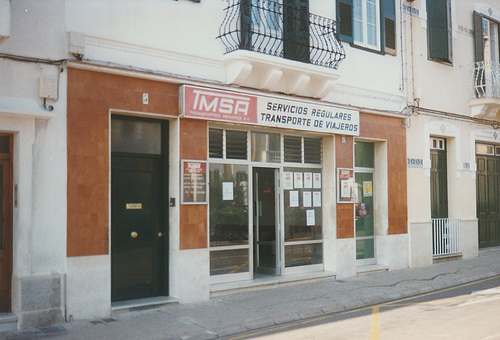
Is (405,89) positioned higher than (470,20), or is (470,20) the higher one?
(470,20)

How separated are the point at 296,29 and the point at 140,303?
20.0 feet

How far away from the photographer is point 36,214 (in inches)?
289

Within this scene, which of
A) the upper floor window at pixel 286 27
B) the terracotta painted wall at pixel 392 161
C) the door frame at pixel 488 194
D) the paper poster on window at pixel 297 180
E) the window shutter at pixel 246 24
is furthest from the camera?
the door frame at pixel 488 194

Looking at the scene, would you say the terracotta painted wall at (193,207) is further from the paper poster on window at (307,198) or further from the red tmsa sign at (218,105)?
the paper poster on window at (307,198)

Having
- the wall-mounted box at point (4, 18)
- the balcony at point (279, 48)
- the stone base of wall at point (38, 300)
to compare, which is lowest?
the stone base of wall at point (38, 300)

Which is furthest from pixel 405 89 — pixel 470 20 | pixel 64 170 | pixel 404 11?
pixel 64 170

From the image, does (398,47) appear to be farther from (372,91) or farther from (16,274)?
(16,274)

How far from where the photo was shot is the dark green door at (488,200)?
15594 millimetres

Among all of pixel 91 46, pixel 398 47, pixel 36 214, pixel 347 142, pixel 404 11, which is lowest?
pixel 36 214

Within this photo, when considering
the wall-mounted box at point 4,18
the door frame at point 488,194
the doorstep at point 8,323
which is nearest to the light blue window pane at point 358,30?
the door frame at point 488,194

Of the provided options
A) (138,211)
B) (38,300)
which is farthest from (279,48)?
(38,300)

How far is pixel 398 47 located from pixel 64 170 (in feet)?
29.2

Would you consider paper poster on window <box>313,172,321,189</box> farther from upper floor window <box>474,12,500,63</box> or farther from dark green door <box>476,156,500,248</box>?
upper floor window <box>474,12,500,63</box>

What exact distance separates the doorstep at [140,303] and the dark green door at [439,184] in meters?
8.41
